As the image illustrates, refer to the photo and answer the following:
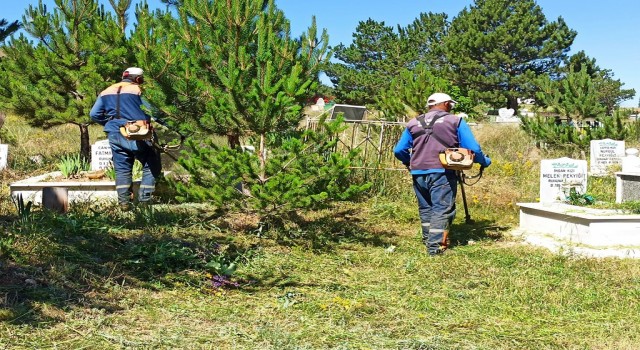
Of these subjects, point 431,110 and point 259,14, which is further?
point 259,14

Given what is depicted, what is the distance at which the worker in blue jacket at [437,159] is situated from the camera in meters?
6.94

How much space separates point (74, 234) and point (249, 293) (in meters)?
2.13

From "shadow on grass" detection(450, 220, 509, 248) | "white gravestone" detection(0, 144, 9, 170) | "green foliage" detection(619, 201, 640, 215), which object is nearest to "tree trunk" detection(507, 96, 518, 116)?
"shadow on grass" detection(450, 220, 509, 248)

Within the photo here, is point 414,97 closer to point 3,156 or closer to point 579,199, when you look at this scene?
point 579,199

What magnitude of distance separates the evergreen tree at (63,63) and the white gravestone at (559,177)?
6470 millimetres

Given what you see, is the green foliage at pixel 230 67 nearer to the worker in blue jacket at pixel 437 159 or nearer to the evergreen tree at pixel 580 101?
the worker in blue jacket at pixel 437 159

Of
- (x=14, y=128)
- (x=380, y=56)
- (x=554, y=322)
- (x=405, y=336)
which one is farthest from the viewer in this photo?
(x=380, y=56)

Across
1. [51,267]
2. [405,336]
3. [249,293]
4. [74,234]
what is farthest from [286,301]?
[74,234]

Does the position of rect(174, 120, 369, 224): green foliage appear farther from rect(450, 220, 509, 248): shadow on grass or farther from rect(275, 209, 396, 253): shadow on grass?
rect(450, 220, 509, 248): shadow on grass

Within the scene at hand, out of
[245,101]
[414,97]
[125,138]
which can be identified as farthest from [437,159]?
[414,97]

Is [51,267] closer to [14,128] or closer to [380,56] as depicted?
[14,128]

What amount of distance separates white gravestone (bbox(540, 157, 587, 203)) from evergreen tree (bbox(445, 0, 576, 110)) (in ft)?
116

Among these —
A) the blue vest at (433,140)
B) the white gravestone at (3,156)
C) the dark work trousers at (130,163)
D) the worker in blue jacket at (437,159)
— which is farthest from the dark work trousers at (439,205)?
the white gravestone at (3,156)

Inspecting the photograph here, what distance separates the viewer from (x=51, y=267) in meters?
5.10
